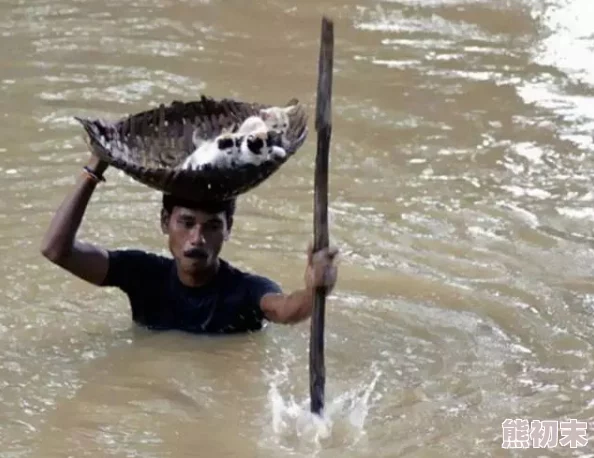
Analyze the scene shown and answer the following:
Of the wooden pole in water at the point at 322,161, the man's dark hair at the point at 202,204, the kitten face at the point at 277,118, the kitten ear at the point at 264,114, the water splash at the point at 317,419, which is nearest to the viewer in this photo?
the wooden pole in water at the point at 322,161

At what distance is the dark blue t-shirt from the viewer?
13.4 ft

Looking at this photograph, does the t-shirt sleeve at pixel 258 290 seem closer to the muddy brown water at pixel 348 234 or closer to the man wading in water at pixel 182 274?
the man wading in water at pixel 182 274

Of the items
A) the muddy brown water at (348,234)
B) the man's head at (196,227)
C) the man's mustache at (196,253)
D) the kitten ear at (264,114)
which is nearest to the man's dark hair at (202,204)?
the man's head at (196,227)

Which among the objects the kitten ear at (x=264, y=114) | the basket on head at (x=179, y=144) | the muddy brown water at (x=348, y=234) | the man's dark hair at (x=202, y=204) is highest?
the kitten ear at (x=264, y=114)

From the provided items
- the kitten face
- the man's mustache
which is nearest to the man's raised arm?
the man's mustache

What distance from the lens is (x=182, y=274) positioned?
4.09 meters

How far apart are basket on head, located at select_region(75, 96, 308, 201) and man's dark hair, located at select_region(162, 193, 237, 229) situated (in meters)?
0.04

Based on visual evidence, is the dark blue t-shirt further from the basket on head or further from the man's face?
the basket on head

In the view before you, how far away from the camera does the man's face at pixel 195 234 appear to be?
12.8 ft

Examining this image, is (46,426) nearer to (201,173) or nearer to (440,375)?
(201,173)

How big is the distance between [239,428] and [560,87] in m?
3.79

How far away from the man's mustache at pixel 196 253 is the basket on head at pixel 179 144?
172mm

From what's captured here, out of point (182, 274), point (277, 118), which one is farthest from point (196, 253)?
point (277, 118)

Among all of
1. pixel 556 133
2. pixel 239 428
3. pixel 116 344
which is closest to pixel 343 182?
pixel 556 133
